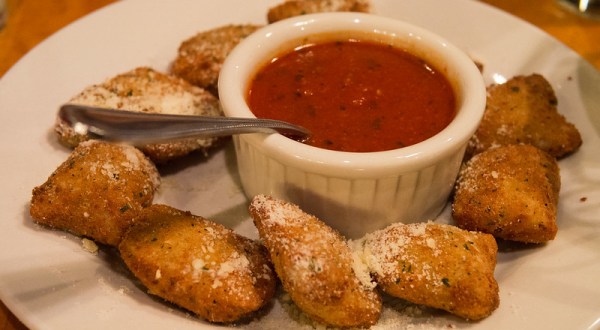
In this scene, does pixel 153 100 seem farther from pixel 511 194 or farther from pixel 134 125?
pixel 511 194

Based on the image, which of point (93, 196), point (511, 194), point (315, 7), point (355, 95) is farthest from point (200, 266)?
point (315, 7)

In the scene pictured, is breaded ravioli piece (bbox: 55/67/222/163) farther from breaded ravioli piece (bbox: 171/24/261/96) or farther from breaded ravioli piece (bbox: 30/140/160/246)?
breaded ravioli piece (bbox: 30/140/160/246)

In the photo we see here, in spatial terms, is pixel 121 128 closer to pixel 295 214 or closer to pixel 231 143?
pixel 295 214

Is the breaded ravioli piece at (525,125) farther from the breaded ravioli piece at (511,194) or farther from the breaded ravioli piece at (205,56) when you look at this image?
the breaded ravioli piece at (205,56)

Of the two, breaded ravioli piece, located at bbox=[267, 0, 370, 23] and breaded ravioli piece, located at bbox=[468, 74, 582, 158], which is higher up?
breaded ravioli piece, located at bbox=[267, 0, 370, 23]

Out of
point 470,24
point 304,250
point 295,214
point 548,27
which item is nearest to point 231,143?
point 295,214

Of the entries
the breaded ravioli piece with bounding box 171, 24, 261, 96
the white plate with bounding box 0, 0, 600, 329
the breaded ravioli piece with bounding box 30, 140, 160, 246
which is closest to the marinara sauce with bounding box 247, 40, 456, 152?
the breaded ravioli piece with bounding box 171, 24, 261, 96
